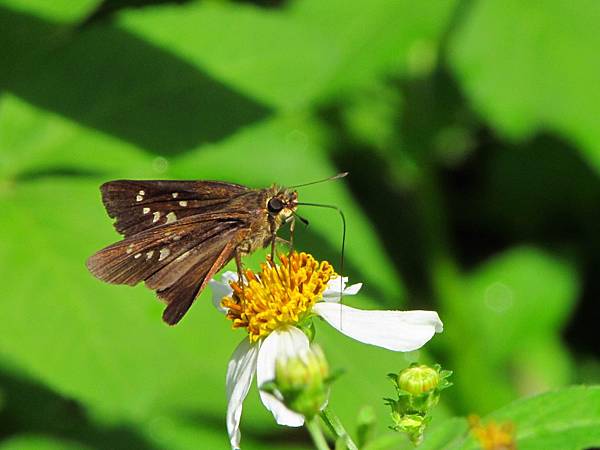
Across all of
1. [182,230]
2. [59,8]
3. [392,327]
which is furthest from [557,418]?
[59,8]

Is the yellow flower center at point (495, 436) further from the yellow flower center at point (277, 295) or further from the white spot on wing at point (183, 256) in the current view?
the white spot on wing at point (183, 256)

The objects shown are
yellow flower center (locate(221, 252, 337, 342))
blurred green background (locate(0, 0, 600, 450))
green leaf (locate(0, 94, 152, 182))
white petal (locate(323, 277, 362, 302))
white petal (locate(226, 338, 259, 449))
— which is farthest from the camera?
green leaf (locate(0, 94, 152, 182))

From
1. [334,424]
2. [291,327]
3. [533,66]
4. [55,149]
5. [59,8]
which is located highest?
[533,66]

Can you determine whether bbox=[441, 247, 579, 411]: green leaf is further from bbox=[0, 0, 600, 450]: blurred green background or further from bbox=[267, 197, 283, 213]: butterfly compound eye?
bbox=[267, 197, 283, 213]: butterfly compound eye

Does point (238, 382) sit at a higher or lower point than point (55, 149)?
lower

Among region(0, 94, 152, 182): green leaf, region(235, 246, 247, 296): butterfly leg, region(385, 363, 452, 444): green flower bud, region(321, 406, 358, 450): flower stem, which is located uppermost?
region(0, 94, 152, 182): green leaf

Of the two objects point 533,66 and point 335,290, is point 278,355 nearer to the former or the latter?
point 335,290

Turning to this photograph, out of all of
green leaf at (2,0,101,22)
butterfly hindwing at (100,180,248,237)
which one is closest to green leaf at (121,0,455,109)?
green leaf at (2,0,101,22)
